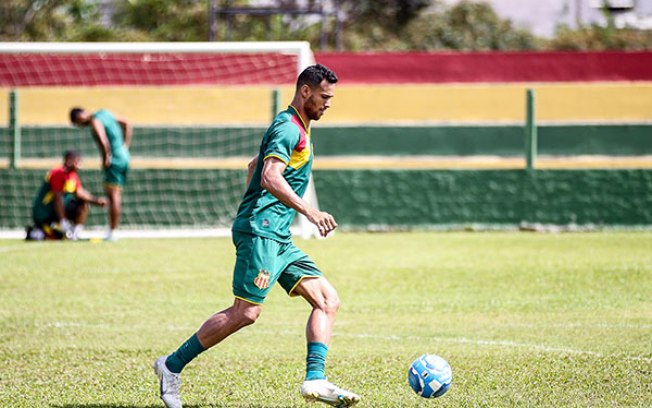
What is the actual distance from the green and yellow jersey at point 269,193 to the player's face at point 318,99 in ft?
0.27

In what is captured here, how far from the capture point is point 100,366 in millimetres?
8219

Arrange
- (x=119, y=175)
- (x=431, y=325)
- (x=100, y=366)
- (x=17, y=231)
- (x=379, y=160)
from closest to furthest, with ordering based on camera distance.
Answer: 1. (x=100, y=366)
2. (x=431, y=325)
3. (x=119, y=175)
4. (x=17, y=231)
5. (x=379, y=160)

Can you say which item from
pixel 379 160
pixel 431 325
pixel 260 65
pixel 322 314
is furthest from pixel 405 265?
pixel 260 65

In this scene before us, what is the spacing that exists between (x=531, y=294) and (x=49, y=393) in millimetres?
5630

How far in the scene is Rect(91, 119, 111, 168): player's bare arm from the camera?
16.9 m

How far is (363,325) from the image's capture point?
10.0 metres

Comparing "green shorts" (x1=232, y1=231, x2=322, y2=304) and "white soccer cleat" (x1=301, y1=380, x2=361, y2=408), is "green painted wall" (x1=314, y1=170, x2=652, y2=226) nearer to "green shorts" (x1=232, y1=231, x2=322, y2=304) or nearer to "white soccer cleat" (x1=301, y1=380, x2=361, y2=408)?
"green shorts" (x1=232, y1=231, x2=322, y2=304)

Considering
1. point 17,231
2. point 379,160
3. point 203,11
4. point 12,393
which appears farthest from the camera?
point 203,11

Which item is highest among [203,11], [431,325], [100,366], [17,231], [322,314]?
[322,314]

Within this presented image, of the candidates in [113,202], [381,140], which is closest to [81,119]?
[113,202]

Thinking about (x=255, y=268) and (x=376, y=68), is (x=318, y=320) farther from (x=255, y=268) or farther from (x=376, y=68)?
(x=376, y=68)

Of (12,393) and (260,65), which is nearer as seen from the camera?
(12,393)

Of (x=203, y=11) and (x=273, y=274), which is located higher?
(x=273, y=274)

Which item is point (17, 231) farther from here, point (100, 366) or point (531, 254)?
point (100, 366)
